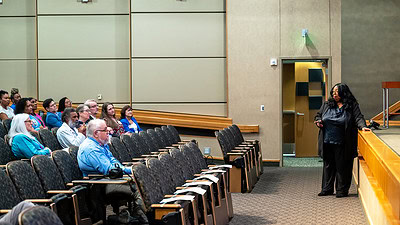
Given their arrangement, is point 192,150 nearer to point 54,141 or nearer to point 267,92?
point 54,141

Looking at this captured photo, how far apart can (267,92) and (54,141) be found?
451cm

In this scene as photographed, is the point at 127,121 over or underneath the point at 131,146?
over

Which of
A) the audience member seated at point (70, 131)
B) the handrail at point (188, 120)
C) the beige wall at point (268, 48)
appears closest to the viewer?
the audience member seated at point (70, 131)

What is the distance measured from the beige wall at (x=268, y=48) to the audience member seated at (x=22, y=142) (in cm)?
488

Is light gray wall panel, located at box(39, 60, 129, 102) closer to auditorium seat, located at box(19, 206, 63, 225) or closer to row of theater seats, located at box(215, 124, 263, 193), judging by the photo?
row of theater seats, located at box(215, 124, 263, 193)

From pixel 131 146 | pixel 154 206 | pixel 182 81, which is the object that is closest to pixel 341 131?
pixel 131 146

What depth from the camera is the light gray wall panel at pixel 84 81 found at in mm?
9922

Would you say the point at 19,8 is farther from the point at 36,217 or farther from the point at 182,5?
the point at 36,217

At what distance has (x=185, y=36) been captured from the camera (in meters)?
9.89

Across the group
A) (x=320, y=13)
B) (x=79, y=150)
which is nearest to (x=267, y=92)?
(x=320, y=13)

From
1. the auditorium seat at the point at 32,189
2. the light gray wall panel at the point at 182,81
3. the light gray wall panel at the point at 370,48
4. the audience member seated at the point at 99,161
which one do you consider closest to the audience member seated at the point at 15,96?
the light gray wall panel at the point at 182,81

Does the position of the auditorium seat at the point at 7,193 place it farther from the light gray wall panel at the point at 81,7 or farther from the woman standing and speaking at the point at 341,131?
the light gray wall panel at the point at 81,7

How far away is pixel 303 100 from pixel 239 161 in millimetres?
4178

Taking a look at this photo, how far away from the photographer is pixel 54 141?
6.23 m
